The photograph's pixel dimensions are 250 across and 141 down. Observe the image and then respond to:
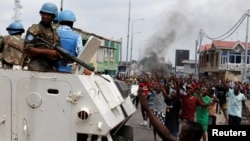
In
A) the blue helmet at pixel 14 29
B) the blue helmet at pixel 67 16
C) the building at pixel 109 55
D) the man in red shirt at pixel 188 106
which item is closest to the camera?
the blue helmet at pixel 67 16

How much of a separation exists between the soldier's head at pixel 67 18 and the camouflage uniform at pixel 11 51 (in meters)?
0.74

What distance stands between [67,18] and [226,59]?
5697 centimetres

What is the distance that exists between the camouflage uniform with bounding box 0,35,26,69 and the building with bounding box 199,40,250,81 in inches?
2040

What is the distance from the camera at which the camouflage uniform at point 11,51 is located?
681 cm

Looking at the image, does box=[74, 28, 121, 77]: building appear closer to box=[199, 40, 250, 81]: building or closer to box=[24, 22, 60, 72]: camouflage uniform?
box=[199, 40, 250, 81]: building

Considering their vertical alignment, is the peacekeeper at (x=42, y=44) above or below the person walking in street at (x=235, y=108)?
above

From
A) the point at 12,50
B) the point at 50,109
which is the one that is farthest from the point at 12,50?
the point at 50,109

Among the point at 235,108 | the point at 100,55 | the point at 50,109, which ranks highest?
the point at 100,55

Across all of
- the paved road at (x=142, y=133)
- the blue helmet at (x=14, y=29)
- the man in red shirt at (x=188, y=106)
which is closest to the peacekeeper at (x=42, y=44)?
the blue helmet at (x=14, y=29)

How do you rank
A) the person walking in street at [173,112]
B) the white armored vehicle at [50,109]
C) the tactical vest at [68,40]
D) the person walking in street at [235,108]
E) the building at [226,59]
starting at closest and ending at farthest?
1. the white armored vehicle at [50,109]
2. the tactical vest at [68,40]
3. the person walking in street at [173,112]
4. the person walking in street at [235,108]
5. the building at [226,59]

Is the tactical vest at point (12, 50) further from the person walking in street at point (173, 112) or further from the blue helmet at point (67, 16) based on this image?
the person walking in street at point (173, 112)

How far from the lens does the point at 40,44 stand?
564 centimetres

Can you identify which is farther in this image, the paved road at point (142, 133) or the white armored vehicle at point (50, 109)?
the paved road at point (142, 133)

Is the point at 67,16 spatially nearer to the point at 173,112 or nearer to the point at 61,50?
the point at 61,50
